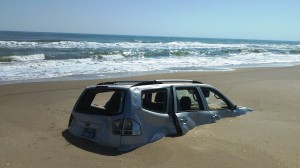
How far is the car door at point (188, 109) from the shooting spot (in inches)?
266

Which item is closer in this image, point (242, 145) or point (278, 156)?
point (278, 156)

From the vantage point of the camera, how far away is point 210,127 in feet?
24.2

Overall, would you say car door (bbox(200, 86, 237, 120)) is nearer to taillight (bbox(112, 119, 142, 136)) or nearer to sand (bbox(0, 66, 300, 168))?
sand (bbox(0, 66, 300, 168))

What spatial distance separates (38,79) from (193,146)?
11.0 metres

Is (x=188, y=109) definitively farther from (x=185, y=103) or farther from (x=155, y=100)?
(x=155, y=100)

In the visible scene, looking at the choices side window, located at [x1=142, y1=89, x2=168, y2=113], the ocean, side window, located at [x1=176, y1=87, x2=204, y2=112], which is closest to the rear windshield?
side window, located at [x1=142, y1=89, x2=168, y2=113]

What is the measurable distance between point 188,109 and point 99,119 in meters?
1.91

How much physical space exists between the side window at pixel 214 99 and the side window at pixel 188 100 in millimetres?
302

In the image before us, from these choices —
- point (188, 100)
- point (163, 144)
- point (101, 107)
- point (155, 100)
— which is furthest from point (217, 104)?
point (101, 107)

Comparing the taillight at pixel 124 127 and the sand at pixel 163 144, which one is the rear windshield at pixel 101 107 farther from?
the sand at pixel 163 144

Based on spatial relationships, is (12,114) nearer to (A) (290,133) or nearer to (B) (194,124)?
(B) (194,124)

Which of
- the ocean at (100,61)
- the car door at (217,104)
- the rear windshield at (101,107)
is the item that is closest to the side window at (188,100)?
the car door at (217,104)

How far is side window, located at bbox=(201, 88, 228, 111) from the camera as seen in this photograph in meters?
7.77

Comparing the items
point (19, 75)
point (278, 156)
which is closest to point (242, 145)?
point (278, 156)
